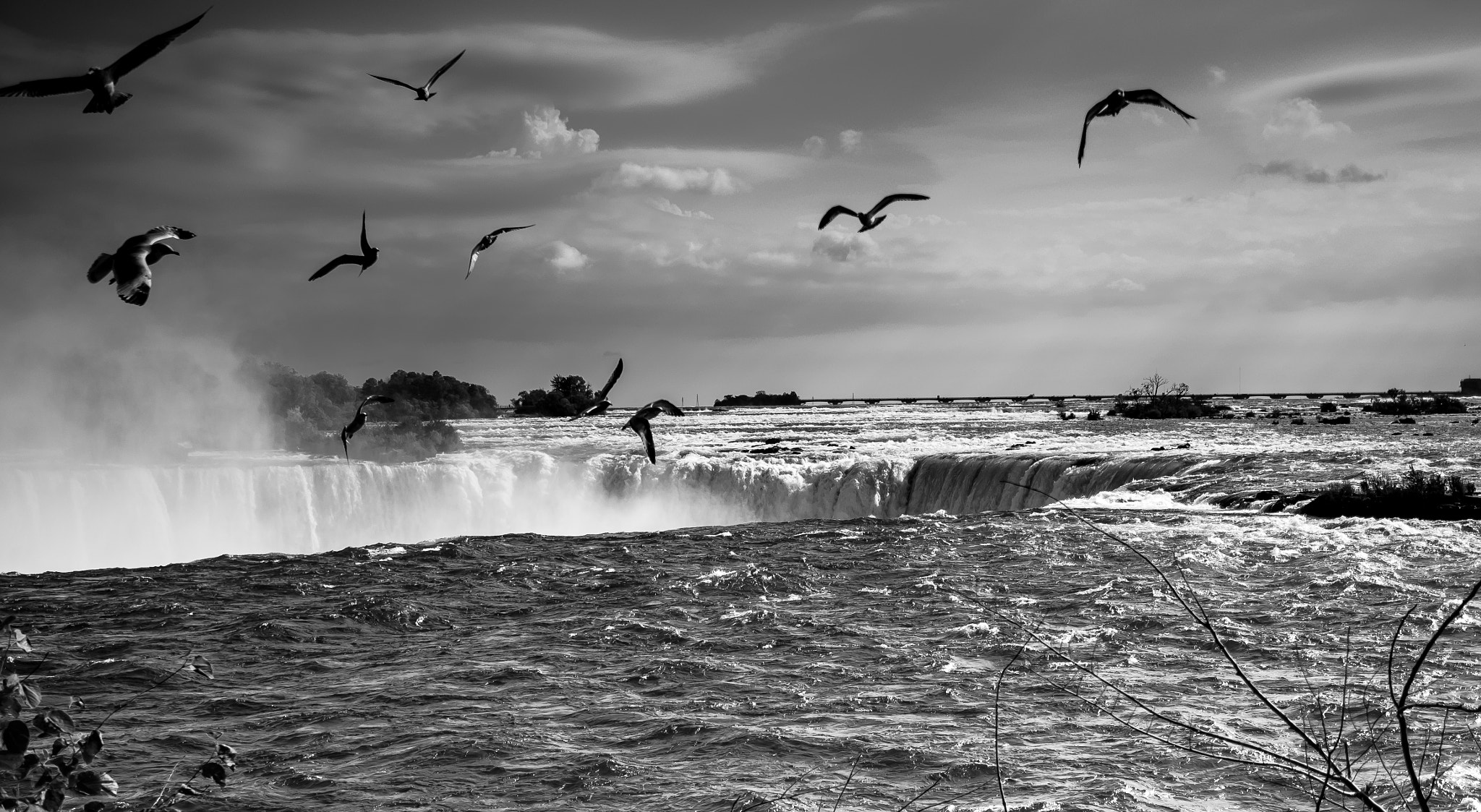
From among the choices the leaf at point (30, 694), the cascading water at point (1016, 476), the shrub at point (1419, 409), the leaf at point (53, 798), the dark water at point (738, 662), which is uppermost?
the shrub at point (1419, 409)

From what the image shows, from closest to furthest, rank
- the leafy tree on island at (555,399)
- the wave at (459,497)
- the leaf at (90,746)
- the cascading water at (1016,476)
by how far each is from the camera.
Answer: the leaf at (90,746)
the cascading water at (1016,476)
the wave at (459,497)
the leafy tree on island at (555,399)

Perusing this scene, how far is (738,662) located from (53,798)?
9.32 metres

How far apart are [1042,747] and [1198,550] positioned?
9311mm

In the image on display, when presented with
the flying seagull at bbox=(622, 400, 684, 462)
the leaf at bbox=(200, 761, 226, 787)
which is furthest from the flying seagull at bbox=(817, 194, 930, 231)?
the leaf at bbox=(200, 761, 226, 787)

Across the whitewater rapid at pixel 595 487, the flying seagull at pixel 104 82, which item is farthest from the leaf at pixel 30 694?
the whitewater rapid at pixel 595 487

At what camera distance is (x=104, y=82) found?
4.66m

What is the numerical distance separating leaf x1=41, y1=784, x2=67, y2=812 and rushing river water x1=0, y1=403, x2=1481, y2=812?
2.34 ft

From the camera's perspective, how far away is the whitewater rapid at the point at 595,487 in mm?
26750

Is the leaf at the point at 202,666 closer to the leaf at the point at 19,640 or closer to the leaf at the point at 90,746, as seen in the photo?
the leaf at the point at 90,746

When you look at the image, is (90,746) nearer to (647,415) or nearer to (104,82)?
(104,82)

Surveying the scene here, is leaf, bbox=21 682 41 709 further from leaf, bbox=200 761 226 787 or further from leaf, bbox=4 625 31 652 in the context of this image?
leaf, bbox=200 761 226 787

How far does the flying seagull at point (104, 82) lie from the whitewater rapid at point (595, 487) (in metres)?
20.9

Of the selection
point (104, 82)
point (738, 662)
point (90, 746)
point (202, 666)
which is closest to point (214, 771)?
point (202, 666)

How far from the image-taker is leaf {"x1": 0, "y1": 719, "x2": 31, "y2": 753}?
11.4ft
